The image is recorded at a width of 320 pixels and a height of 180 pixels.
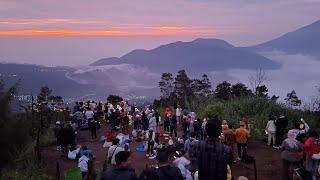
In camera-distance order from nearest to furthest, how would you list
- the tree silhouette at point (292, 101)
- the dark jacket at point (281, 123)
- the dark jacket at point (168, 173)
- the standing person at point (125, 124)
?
the dark jacket at point (168, 173)
the dark jacket at point (281, 123)
the standing person at point (125, 124)
the tree silhouette at point (292, 101)

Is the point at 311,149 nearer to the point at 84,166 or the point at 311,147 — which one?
the point at 311,147

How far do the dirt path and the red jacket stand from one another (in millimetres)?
3383

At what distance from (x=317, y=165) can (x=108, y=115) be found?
15.3 meters

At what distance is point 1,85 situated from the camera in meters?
16.4

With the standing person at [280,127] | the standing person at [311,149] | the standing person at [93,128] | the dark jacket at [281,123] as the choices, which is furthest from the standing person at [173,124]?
the standing person at [311,149]

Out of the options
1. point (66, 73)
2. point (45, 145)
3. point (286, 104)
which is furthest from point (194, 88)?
point (66, 73)

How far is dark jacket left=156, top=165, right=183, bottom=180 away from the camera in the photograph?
589 cm

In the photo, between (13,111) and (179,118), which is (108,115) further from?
(13,111)

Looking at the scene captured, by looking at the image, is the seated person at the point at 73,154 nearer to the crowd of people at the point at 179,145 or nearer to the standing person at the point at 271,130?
the crowd of people at the point at 179,145

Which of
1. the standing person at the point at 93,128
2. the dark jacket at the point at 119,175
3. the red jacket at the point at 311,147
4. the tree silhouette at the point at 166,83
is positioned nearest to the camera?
the dark jacket at the point at 119,175

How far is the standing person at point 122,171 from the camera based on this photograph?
224 inches

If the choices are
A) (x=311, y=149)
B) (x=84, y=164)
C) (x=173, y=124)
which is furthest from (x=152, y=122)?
(x=311, y=149)

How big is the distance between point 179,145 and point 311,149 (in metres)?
4.02

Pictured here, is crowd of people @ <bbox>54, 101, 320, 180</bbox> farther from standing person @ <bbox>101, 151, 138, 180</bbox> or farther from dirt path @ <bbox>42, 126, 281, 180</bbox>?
dirt path @ <bbox>42, 126, 281, 180</bbox>
